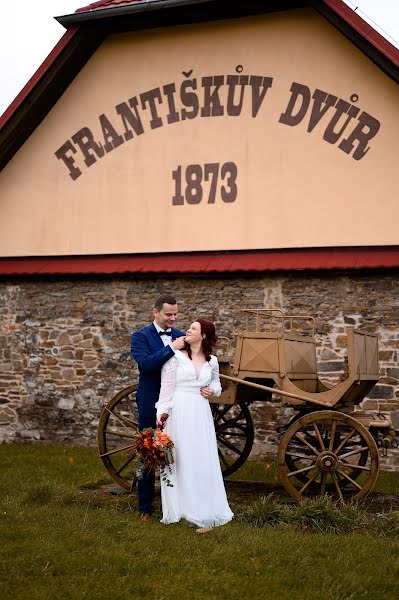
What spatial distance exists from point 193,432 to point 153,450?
16.5 inches

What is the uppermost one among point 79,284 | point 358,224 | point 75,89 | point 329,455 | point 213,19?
point 213,19

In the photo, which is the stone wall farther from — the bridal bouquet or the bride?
the bridal bouquet

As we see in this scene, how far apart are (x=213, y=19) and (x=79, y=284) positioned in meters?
4.70

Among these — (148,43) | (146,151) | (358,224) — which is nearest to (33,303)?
(146,151)

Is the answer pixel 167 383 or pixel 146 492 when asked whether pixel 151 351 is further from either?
→ pixel 146 492

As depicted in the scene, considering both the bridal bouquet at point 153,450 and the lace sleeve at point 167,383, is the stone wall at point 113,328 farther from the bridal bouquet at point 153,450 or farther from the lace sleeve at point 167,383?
the bridal bouquet at point 153,450

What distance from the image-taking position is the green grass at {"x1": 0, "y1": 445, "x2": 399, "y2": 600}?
487 centimetres

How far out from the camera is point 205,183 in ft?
38.7

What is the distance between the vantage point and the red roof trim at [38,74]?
12.0 meters

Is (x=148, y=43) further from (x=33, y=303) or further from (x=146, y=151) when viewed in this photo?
(x=33, y=303)

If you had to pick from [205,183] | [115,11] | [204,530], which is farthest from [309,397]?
[115,11]

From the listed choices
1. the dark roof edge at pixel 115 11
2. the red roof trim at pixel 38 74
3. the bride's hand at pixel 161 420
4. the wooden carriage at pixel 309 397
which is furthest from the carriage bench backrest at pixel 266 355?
the red roof trim at pixel 38 74

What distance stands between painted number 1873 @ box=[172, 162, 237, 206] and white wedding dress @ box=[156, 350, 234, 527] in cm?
532

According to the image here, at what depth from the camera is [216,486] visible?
262 inches
